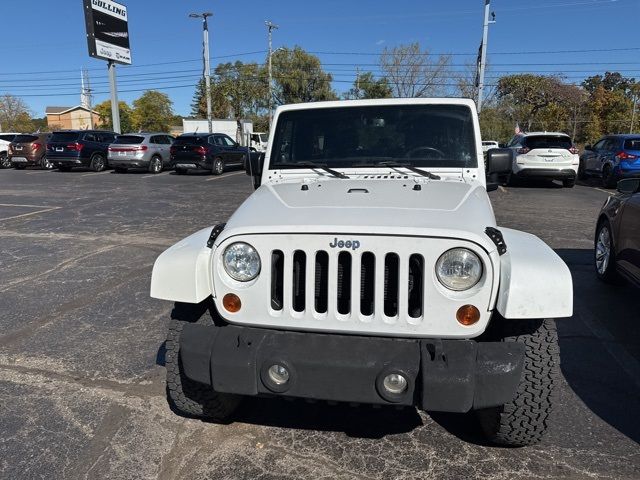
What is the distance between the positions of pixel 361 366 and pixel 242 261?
768mm

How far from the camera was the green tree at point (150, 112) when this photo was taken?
7325 centimetres

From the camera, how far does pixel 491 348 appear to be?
2250 mm

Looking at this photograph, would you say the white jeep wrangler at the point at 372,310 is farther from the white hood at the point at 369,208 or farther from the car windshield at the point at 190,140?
the car windshield at the point at 190,140

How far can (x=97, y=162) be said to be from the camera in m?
21.0

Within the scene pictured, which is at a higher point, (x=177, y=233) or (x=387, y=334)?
(x=387, y=334)

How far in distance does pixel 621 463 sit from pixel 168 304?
3.93m

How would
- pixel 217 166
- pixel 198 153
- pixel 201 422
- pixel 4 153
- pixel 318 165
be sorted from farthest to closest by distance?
pixel 4 153 → pixel 217 166 → pixel 198 153 → pixel 318 165 → pixel 201 422

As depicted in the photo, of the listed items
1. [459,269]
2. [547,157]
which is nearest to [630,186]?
[459,269]

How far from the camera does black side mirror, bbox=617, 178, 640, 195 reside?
15.4 feet

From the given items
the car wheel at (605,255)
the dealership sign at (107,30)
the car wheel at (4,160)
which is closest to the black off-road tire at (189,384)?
the car wheel at (605,255)

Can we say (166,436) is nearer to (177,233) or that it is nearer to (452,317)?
(452,317)

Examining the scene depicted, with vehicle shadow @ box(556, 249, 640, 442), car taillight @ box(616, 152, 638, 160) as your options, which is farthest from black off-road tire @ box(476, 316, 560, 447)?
car taillight @ box(616, 152, 638, 160)

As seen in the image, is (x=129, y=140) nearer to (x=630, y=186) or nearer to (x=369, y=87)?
(x=630, y=186)

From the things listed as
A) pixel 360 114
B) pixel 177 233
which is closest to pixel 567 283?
pixel 360 114
